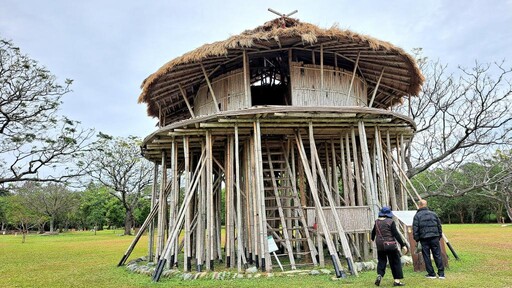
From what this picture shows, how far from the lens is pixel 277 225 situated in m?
17.0

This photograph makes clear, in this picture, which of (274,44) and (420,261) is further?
(274,44)

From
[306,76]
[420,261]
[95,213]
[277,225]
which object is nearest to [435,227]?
[420,261]

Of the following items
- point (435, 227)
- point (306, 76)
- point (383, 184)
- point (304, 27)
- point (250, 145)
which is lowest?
point (435, 227)

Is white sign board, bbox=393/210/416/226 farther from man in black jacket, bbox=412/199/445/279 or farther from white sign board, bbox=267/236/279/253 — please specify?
white sign board, bbox=267/236/279/253

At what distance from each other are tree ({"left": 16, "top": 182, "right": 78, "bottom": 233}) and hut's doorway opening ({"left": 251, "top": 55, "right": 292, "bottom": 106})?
47532 mm

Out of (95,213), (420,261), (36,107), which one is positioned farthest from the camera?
(95,213)

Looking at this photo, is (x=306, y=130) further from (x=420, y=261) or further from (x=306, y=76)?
(x=420, y=261)

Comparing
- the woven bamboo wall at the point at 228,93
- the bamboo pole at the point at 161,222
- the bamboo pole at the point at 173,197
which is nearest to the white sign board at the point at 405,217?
the woven bamboo wall at the point at 228,93

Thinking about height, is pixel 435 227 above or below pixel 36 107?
below

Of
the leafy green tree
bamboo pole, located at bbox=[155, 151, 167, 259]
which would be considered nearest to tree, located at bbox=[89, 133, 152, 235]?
the leafy green tree

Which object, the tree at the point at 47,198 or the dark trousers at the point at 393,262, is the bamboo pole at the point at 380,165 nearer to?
the dark trousers at the point at 393,262

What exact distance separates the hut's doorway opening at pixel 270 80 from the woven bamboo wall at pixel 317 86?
1321 millimetres

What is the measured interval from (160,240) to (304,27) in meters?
8.58

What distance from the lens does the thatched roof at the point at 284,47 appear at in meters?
11.3
